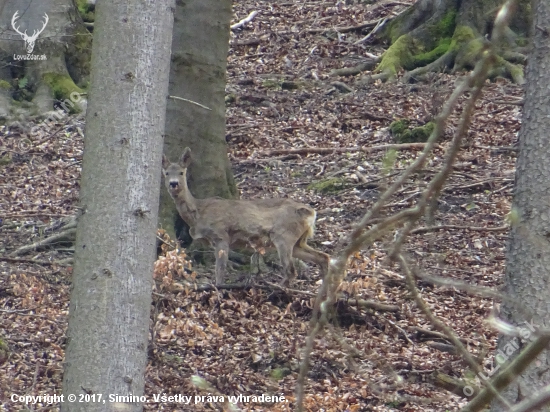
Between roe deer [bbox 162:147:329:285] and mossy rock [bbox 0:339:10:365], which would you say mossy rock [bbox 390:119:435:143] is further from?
mossy rock [bbox 0:339:10:365]

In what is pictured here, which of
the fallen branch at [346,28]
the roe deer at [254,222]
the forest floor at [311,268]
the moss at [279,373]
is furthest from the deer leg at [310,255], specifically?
the fallen branch at [346,28]

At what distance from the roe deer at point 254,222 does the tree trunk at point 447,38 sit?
19.7ft

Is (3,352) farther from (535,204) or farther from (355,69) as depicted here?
(355,69)

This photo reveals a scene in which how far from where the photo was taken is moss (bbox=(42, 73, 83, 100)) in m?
14.3

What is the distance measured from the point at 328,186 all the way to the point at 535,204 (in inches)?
266

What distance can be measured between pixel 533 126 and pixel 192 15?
17.7 ft

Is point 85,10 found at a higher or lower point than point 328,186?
higher

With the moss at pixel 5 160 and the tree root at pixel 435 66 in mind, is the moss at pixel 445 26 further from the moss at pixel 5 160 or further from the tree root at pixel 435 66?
the moss at pixel 5 160

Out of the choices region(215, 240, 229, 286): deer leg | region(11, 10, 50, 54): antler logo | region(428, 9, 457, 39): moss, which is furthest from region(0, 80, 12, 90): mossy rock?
region(428, 9, 457, 39): moss

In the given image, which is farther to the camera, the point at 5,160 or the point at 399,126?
the point at 5,160

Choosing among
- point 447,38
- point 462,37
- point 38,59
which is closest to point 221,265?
point 38,59

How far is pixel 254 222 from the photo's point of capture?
9094mm

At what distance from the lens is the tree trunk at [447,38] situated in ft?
46.3

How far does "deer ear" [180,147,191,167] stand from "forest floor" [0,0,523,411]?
1.20 metres
